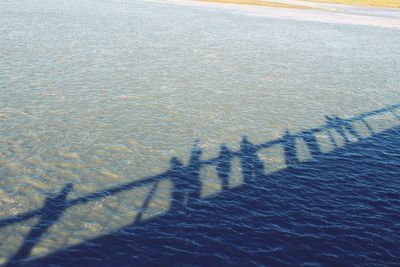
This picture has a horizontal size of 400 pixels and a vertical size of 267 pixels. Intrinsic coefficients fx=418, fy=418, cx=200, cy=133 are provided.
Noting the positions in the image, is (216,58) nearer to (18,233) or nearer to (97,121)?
(97,121)

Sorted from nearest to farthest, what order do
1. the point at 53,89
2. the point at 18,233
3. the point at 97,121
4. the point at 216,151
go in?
the point at 18,233, the point at 216,151, the point at 97,121, the point at 53,89

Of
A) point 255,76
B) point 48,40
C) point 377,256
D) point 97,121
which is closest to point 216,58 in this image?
point 255,76

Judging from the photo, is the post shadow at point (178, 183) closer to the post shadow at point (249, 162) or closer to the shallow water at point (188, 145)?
the shallow water at point (188, 145)

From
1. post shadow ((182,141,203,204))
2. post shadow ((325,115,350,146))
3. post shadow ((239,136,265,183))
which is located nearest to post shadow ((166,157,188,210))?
post shadow ((182,141,203,204))

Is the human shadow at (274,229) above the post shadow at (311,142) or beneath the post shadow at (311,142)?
beneath

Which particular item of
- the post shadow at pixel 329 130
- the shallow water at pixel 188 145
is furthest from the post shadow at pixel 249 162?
the post shadow at pixel 329 130
